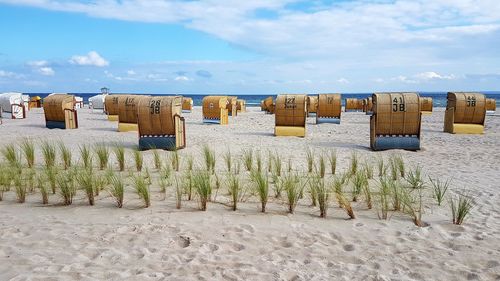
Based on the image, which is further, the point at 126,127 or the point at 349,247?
the point at 126,127

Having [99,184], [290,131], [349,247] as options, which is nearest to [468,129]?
[290,131]

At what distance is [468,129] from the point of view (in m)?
14.4

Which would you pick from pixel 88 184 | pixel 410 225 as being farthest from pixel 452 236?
pixel 88 184

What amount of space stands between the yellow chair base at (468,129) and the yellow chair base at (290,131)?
5.86 m

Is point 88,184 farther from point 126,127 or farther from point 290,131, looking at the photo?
point 126,127

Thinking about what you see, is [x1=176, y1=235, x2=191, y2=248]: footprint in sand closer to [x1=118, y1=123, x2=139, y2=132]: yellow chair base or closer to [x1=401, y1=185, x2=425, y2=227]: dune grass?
[x1=401, y1=185, x2=425, y2=227]: dune grass

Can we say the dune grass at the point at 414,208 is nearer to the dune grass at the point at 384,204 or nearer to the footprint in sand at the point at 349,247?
the dune grass at the point at 384,204

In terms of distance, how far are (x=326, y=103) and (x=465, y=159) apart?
10770 mm

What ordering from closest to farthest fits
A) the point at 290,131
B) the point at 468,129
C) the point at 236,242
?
the point at 236,242 → the point at 290,131 → the point at 468,129

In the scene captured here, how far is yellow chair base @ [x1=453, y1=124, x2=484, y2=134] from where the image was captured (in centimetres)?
1428

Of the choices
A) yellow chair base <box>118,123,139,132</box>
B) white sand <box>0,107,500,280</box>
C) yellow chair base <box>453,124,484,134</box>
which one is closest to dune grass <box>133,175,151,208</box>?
white sand <box>0,107,500,280</box>

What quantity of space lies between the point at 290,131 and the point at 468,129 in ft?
22.0

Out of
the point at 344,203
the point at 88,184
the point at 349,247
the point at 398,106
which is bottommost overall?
the point at 349,247

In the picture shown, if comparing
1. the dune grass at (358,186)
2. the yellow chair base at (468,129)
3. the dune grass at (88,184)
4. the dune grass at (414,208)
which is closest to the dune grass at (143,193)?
the dune grass at (88,184)
